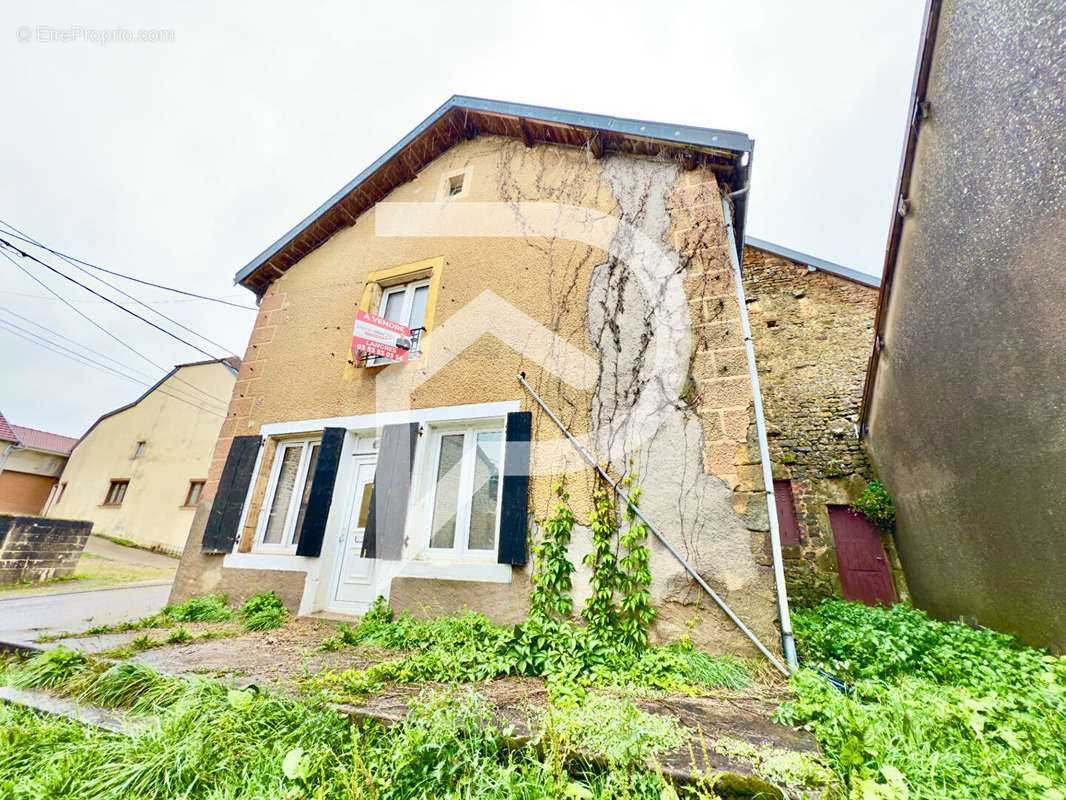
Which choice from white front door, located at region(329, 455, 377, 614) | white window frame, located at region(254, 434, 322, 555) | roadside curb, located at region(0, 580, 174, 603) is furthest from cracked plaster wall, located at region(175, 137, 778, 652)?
roadside curb, located at region(0, 580, 174, 603)

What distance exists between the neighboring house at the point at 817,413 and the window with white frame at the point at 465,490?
6.24 metres

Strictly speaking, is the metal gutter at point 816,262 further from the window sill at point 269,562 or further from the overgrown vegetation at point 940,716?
the window sill at point 269,562

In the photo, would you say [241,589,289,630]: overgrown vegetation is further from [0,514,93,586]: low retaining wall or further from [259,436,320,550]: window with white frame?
[0,514,93,586]: low retaining wall

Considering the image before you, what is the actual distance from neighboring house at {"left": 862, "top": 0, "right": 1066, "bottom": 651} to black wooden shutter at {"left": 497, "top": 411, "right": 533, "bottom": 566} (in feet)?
13.5

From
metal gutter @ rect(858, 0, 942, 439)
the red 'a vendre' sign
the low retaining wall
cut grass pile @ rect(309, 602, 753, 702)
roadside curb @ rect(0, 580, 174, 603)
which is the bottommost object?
roadside curb @ rect(0, 580, 174, 603)

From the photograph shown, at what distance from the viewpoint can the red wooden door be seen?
707 cm

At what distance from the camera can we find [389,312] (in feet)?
19.7

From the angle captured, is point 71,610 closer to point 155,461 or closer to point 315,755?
point 315,755

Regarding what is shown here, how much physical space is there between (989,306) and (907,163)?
87.9 inches

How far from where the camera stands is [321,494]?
5.01 meters

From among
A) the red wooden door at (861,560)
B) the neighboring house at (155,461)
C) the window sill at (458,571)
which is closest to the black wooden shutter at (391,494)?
the window sill at (458,571)

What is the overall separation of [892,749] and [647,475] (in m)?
2.16

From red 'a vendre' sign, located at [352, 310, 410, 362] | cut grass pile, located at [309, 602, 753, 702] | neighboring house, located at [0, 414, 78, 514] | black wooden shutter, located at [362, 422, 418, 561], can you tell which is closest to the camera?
cut grass pile, located at [309, 602, 753, 702]

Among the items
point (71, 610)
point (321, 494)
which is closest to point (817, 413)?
point (321, 494)
